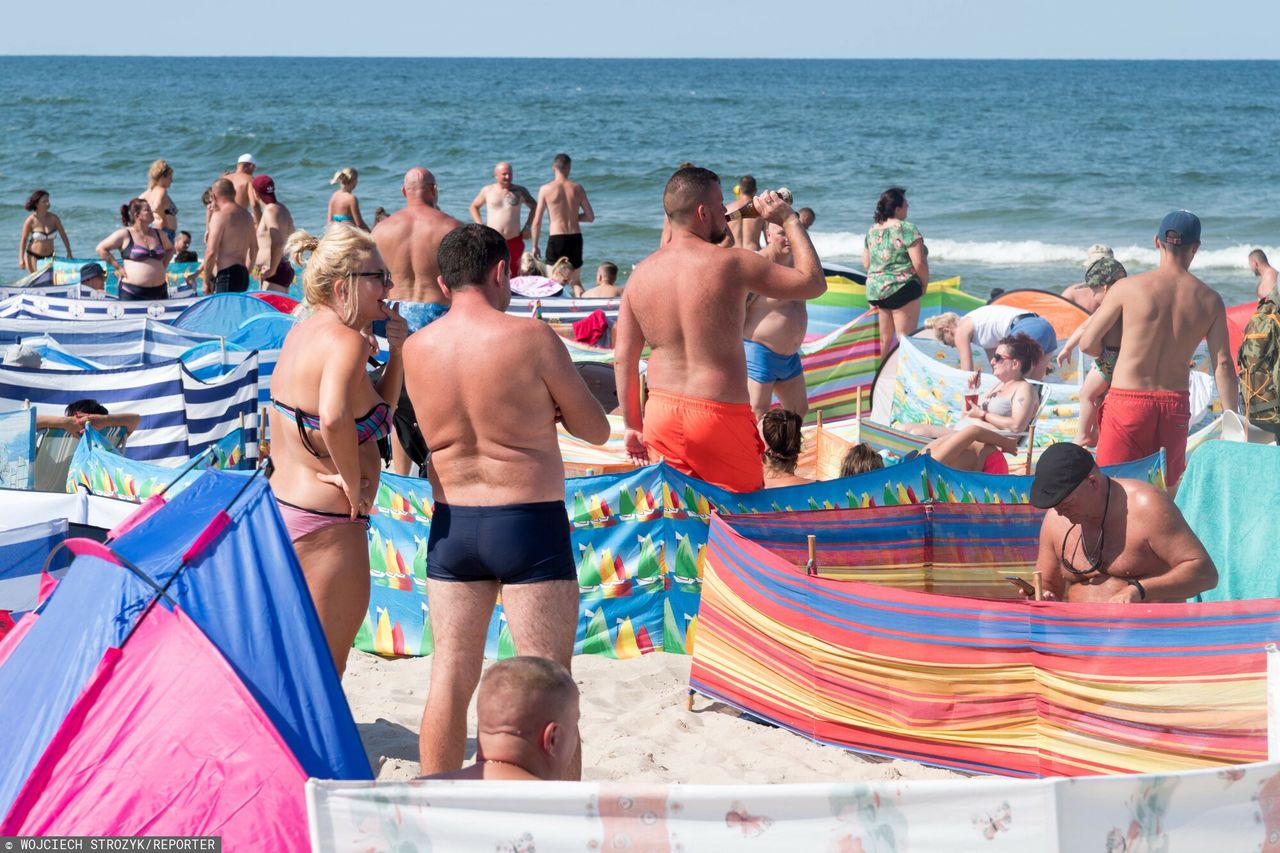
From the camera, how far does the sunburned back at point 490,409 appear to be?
3330 mm

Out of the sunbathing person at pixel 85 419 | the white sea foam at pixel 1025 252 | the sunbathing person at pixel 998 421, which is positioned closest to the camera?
the sunbathing person at pixel 998 421

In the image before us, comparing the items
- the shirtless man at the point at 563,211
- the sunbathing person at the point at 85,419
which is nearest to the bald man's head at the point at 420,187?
the sunbathing person at the point at 85,419

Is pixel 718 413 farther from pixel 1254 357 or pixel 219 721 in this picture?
pixel 1254 357

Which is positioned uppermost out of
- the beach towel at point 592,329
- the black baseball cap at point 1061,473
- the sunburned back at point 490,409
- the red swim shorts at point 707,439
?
the sunburned back at point 490,409

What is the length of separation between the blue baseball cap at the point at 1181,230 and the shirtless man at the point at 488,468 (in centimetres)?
327

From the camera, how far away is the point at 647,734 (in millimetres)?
4340

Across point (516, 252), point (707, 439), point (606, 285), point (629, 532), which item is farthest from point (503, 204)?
point (707, 439)

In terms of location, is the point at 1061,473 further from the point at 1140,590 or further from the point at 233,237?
the point at 233,237

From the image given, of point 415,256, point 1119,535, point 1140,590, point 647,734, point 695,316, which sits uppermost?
point 695,316

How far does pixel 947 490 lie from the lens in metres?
5.04

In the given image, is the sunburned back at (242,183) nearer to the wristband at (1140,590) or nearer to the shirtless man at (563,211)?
the shirtless man at (563,211)

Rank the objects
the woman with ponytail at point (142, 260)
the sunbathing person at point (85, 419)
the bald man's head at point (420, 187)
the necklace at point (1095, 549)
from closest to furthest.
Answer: the necklace at point (1095, 549)
the sunbathing person at point (85, 419)
the bald man's head at point (420, 187)
the woman with ponytail at point (142, 260)

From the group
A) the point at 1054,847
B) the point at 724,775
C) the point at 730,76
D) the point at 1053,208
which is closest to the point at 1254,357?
the point at 724,775

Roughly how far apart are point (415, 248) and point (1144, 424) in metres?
3.58
